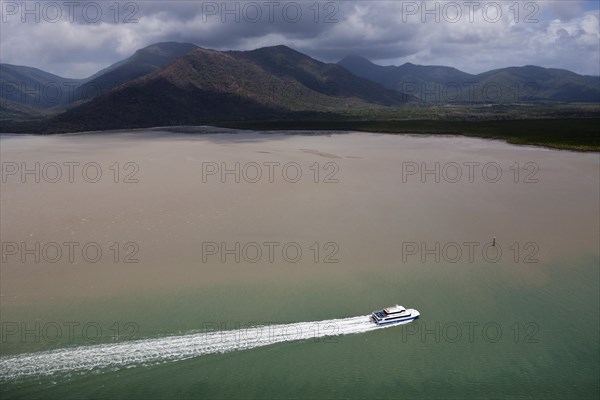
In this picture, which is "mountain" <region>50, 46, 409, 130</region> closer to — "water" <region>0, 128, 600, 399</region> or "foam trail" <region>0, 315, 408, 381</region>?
"water" <region>0, 128, 600, 399</region>

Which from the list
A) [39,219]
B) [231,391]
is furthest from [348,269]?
[39,219]

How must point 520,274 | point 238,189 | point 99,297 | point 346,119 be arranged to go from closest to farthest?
point 99,297
point 520,274
point 238,189
point 346,119

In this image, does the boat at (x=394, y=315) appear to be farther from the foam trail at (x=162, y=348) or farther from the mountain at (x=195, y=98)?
the mountain at (x=195, y=98)

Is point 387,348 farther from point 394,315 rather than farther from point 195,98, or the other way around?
point 195,98

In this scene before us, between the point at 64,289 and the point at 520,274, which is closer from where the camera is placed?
the point at 64,289

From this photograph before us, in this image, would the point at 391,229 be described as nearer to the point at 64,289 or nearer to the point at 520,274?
the point at 520,274

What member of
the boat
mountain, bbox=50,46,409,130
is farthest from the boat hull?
mountain, bbox=50,46,409,130
